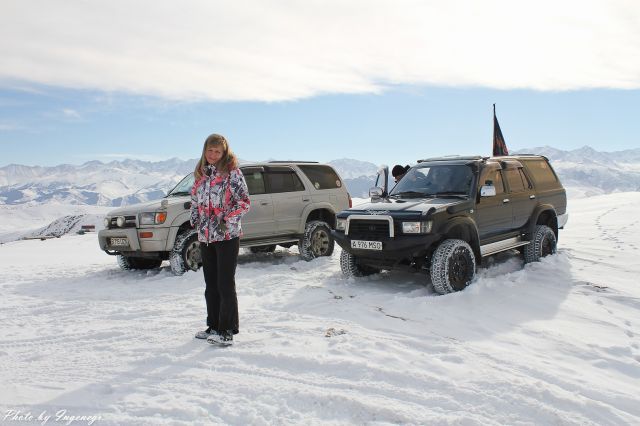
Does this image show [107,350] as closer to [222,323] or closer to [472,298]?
[222,323]

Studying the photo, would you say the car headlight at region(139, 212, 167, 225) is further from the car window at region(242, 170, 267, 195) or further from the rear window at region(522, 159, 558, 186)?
the rear window at region(522, 159, 558, 186)

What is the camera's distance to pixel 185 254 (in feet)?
27.0

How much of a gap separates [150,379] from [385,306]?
299 centimetres

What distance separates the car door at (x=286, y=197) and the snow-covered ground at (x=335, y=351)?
150 cm

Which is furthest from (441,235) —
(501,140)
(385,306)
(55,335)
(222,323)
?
(501,140)

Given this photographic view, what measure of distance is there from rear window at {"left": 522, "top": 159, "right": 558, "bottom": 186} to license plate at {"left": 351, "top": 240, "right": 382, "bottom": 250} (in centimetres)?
369

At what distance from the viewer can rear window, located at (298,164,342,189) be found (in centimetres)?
1010

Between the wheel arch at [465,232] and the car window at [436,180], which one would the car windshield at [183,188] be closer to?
the car window at [436,180]

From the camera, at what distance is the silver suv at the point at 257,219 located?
8.17 meters

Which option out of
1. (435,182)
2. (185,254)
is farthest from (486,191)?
(185,254)

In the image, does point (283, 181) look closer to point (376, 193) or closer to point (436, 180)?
point (376, 193)

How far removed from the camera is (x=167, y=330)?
532cm

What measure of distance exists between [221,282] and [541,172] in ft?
22.6

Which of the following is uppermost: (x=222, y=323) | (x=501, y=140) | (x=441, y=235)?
(x=501, y=140)
